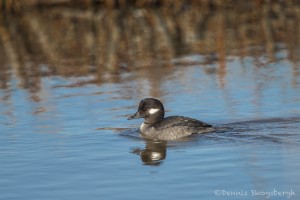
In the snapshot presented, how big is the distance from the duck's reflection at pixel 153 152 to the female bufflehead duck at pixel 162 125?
196 millimetres

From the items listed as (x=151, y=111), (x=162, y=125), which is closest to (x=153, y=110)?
(x=151, y=111)

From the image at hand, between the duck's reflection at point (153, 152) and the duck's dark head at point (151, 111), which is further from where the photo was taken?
the duck's dark head at point (151, 111)

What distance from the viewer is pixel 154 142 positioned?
13094 millimetres

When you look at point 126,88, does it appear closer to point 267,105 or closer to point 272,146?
point 267,105

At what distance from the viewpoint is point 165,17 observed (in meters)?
27.5

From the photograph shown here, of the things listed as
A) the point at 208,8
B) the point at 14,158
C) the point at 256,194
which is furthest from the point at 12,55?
the point at 256,194

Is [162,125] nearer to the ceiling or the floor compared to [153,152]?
nearer to the ceiling

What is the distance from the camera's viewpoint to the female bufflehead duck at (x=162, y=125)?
12.9 meters

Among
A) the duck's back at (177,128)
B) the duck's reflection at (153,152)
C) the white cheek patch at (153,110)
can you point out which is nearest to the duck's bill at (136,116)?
the white cheek patch at (153,110)

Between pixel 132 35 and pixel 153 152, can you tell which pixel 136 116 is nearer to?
pixel 153 152

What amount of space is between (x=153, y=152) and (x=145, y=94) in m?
4.24

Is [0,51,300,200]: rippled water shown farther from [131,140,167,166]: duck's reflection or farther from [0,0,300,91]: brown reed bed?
[0,0,300,91]: brown reed bed

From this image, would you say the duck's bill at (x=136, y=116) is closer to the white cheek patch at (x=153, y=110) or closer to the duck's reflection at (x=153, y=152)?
the white cheek patch at (x=153, y=110)

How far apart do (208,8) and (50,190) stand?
20.4m
